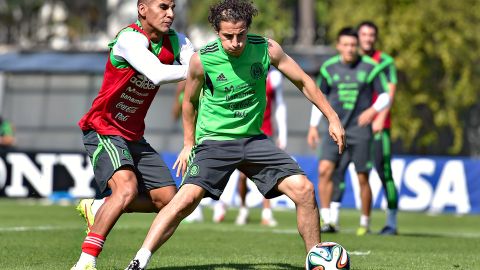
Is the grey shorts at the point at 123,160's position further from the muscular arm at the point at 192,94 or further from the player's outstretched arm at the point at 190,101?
the muscular arm at the point at 192,94

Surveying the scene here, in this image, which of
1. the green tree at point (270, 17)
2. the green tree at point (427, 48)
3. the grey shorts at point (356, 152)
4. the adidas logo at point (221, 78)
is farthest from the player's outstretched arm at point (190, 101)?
the green tree at point (270, 17)

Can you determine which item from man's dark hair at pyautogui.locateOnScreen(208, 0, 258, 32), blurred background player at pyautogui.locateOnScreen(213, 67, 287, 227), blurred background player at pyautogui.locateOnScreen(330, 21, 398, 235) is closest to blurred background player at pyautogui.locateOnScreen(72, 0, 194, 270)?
man's dark hair at pyautogui.locateOnScreen(208, 0, 258, 32)

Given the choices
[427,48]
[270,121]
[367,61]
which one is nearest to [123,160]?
[367,61]

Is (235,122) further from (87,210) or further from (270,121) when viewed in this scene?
(270,121)

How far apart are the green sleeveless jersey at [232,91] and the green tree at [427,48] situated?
18660 mm

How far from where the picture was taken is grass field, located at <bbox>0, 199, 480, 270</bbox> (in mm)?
9945

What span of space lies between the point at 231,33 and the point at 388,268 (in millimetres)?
2520

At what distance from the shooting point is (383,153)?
46.9 feet

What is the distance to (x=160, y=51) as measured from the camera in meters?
9.19

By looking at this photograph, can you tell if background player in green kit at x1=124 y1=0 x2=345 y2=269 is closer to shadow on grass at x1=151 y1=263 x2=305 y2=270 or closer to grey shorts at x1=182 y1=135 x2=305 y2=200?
grey shorts at x1=182 y1=135 x2=305 y2=200

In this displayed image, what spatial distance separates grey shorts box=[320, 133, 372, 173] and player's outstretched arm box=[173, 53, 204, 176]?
5.15m

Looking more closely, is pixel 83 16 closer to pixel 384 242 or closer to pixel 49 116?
pixel 49 116

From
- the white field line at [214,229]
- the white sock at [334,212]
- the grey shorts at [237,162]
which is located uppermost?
the grey shorts at [237,162]

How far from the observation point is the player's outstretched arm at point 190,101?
8.75 metres
